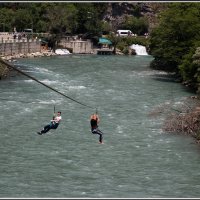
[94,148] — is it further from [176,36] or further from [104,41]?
[104,41]

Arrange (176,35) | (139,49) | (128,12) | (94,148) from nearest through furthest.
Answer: (94,148) → (176,35) → (139,49) → (128,12)

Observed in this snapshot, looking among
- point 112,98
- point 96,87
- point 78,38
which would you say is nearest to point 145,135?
point 112,98

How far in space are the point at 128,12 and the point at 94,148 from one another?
88.6 metres

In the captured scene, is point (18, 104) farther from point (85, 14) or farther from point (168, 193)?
point (85, 14)

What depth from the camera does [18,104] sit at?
42.5 metres

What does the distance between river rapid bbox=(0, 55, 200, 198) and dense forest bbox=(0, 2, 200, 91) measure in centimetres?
751

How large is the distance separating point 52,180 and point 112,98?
827 inches

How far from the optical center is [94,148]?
32.1 meters

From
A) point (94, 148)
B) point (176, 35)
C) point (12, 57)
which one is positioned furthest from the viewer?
point (12, 57)

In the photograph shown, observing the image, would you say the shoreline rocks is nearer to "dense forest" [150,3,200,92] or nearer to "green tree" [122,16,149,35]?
"dense forest" [150,3,200,92]

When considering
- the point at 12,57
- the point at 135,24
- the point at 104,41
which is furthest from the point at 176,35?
the point at 135,24

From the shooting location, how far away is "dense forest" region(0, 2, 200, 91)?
60.3 metres

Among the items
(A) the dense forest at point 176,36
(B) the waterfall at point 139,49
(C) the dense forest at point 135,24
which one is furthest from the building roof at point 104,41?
(A) the dense forest at point 176,36

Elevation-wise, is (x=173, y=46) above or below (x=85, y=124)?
above
